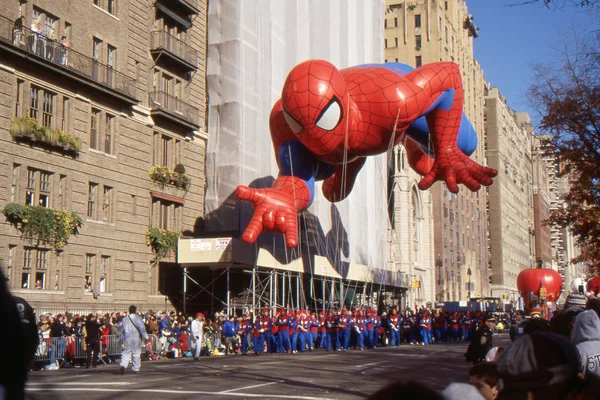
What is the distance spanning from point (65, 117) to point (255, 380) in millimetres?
16426

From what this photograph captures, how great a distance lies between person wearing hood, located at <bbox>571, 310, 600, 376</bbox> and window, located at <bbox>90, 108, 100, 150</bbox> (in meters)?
26.5

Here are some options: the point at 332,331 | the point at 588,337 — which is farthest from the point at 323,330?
the point at 588,337

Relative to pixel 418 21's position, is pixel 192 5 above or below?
below

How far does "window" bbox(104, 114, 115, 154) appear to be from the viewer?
102 feet

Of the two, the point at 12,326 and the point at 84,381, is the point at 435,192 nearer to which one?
the point at 84,381

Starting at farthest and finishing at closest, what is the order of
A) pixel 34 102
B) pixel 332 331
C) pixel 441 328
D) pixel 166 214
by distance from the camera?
pixel 441 328
pixel 166 214
pixel 332 331
pixel 34 102

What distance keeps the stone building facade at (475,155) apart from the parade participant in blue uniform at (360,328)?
37.5 meters

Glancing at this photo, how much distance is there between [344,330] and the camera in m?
32.5

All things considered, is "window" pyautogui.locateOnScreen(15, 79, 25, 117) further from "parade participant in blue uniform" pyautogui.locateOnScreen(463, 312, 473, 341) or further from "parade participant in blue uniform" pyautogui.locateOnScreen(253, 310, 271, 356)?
"parade participant in blue uniform" pyautogui.locateOnScreen(463, 312, 473, 341)

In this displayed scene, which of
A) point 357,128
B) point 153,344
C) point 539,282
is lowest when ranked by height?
point 153,344

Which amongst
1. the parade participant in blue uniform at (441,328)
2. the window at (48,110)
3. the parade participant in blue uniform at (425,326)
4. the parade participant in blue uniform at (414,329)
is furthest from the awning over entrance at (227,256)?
the parade participant in blue uniform at (441,328)

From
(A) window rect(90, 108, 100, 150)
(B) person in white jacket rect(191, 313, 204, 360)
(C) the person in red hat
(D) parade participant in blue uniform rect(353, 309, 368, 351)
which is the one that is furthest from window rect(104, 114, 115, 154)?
(D) parade participant in blue uniform rect(353, 309, 368, 351)

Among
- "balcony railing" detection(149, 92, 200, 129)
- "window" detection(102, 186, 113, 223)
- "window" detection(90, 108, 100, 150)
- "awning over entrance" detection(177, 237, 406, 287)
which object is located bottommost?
"awning over entrance" detection(177, 237, 406, 287)

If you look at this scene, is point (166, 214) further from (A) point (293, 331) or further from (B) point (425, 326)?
(B) point (425, 326)
